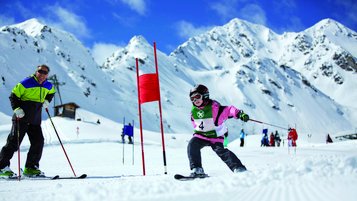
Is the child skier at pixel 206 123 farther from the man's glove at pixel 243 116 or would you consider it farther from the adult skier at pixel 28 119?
the adult skier at pixel 28 119

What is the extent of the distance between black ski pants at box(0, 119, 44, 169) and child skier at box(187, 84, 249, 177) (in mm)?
2888

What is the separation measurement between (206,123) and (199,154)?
463mm

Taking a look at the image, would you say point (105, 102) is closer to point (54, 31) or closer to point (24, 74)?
point (24, 74)

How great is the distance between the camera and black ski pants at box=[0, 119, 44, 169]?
631 cm

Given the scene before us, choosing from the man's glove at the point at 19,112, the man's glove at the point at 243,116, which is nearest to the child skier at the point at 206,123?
the man's glove at the point at 243,116

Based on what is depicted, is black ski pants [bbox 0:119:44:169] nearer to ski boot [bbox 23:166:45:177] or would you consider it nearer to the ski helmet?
ski boot [bbox 23:166:45:177]

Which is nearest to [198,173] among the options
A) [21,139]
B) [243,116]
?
[243,116]

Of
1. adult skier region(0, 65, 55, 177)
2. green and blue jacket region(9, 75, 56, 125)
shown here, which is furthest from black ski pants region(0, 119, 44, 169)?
green and blue jacket region(9, 75, 56, 125)

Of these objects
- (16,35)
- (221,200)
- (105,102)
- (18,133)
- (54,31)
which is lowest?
(221,200)

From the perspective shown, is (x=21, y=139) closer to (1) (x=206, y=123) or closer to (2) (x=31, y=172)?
(2) (x=31, y=172)

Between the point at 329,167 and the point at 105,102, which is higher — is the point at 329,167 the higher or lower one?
the lower one

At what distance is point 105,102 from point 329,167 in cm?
10767

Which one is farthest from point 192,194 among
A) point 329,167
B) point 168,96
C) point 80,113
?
point 168,96

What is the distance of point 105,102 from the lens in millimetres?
108688
